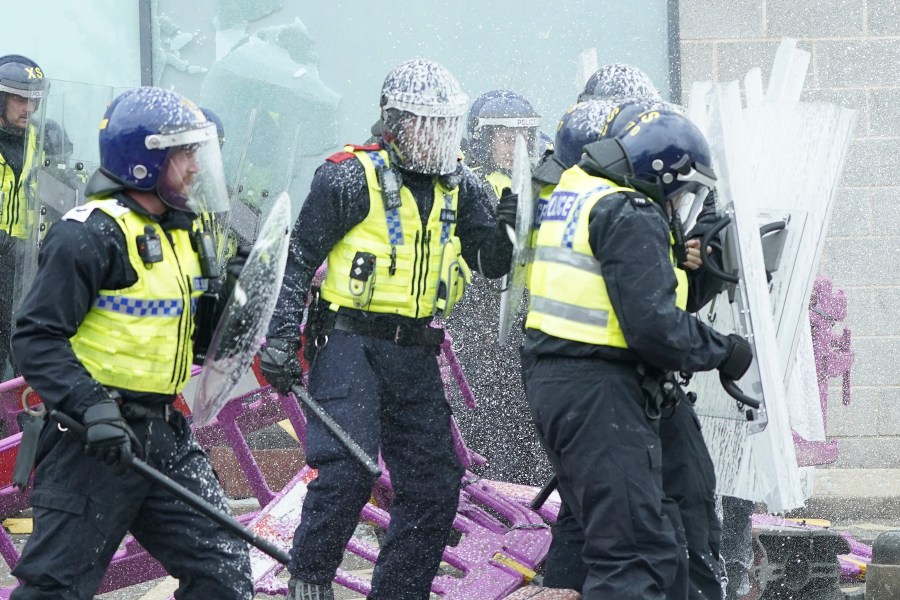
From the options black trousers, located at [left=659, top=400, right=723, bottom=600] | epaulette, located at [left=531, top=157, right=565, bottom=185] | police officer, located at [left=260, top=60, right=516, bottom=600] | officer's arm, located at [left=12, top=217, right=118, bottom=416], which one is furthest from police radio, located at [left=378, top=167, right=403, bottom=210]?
officer's arm, located at [left=12, top=217, right=118, bottom=416]

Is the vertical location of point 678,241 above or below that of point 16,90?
below

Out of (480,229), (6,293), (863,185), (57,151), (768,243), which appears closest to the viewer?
(768,243)

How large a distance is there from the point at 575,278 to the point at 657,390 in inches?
14.4

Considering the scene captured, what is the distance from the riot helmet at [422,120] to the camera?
16.0 feet

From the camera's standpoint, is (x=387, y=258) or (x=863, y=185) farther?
(x=863, y=185)

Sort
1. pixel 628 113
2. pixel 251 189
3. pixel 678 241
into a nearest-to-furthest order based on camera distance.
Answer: pixel 678 241 → pixel 628 113 → pixel 251 189

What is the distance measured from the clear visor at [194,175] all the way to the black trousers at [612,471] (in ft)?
3.30

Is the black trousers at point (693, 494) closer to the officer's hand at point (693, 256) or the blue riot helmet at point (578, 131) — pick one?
the officer's hand at point (693, 256)

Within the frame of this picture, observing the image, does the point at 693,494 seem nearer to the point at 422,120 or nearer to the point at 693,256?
the point at 693,256

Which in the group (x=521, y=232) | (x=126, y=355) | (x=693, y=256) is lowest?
(x=126, y=355)

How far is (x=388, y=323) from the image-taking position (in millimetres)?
4895

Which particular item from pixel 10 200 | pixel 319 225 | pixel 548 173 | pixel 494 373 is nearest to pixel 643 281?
pixel 548 173

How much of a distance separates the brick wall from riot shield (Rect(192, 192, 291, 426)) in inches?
199

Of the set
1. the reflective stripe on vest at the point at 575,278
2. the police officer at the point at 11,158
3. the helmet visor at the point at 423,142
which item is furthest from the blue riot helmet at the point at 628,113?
the police officer at the point at 11,158
